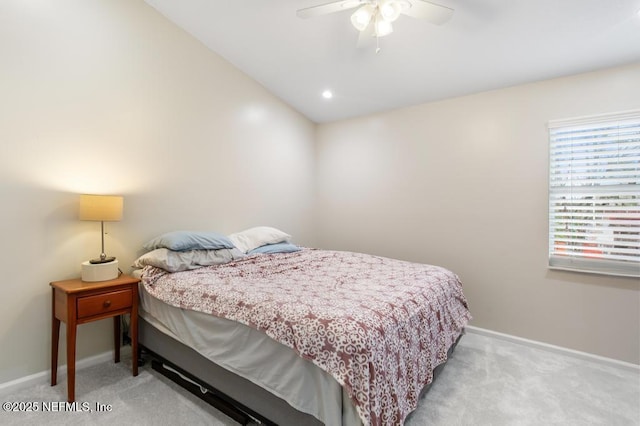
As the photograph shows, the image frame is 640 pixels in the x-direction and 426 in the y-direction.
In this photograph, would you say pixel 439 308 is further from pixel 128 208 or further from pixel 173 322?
pixel 128 208

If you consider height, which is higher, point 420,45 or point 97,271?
point 420,45

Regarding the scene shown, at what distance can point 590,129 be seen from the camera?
8.39 feet

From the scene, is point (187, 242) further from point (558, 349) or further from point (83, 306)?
point (558, 349)

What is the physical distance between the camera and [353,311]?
1467mm

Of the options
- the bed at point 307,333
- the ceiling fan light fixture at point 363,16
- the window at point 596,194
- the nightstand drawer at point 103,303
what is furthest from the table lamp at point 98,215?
the window at point 596,194

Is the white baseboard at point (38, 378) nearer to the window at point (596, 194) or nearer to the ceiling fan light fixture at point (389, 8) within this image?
the ceiling fan light fixture at point (389, 8)

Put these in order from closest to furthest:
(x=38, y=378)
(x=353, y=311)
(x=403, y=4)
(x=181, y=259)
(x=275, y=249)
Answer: (x=353, y=311) → (x=403, y=4) → (x=38, y=378) → (x=181, y=259) → (x=275, y=249)

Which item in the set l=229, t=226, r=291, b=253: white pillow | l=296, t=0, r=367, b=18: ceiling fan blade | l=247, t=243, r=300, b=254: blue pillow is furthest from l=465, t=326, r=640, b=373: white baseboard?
l=296, t=0, r=367, b=18: ceiling fan blade

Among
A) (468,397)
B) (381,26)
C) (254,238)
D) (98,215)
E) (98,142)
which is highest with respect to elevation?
(381,26)

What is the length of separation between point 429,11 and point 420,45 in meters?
0.84

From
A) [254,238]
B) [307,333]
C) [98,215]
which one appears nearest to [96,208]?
[98,215]

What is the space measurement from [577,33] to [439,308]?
2.24 meters

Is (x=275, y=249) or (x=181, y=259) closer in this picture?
(x=181, y=259)

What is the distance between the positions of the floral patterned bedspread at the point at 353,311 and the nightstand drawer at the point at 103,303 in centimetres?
16
